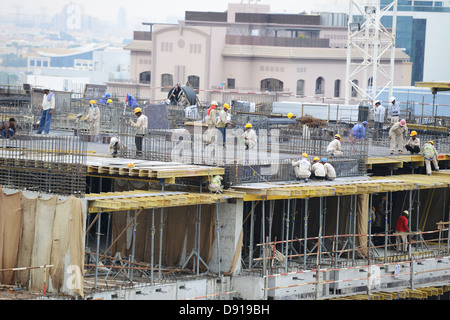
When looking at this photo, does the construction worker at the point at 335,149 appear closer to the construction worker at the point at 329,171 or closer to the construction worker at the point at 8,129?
the construction worker at the point at 329,171

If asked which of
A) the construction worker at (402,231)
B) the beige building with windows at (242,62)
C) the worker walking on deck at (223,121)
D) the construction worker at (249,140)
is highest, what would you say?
the beige building with windows at (242,62)

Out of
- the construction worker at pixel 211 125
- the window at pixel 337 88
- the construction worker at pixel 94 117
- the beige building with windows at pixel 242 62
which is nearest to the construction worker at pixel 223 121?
the construction worker at pixel 211 125

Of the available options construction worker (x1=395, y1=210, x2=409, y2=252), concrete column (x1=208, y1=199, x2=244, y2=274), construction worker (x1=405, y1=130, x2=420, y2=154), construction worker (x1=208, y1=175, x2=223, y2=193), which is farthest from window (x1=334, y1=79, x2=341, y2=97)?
construction worker (x1=208, y1=175, x2=223, y2=193)

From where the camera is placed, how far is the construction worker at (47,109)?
124 feet

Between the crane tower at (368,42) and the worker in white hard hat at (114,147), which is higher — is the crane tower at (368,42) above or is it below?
above

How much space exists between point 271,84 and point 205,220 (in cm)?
6826

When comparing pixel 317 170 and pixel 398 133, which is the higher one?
pixel 398 133

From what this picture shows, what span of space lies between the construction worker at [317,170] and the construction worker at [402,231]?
4015 mm

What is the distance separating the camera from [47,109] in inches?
1503

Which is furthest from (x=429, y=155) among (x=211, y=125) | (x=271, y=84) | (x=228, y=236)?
(x=271, y=84)

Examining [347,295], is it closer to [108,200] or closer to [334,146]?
[334,146]

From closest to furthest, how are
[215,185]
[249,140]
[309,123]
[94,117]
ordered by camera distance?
[215,185]
[249,140]
[94,117]
[309,123]

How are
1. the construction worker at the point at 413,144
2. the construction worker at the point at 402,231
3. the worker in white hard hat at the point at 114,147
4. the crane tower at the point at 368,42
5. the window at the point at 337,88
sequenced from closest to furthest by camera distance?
the worker in white hard hat at the point at 114,147
the construction worker at the point at 402,231
the construction worker at the point at 413,144
the crane tower at the point at 368,42
the window at the point at 337,88

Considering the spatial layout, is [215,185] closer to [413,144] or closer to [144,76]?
[413,144]
